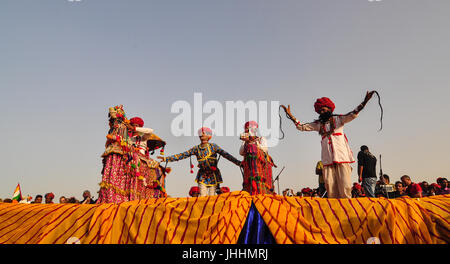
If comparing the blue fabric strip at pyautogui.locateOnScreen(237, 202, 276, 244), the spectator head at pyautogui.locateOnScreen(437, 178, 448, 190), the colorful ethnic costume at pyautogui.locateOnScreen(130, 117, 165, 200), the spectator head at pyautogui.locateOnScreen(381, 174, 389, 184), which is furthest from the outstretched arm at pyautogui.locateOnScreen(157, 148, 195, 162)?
the spectator head at pyautogui.locateOnScreen(437, 178, 448, 190)

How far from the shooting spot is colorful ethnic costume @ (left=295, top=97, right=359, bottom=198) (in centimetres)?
474

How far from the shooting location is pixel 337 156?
4812mm

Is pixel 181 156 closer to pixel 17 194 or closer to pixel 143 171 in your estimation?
pixel 143 171

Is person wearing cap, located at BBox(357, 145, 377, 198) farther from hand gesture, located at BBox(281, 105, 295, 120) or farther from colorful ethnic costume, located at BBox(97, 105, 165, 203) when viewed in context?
colorful ethnic costume, located at BBox(97, 105, 165, 203)

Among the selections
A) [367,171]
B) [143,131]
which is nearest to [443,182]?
[367,171]

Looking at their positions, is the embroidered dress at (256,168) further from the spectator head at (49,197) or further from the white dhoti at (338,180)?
the spectator head at (49,197)

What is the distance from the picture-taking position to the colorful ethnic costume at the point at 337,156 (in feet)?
15.5

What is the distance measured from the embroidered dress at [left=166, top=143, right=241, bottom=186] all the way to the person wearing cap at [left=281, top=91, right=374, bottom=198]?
2759mm

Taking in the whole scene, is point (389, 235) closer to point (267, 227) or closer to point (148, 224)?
point (267, 227)

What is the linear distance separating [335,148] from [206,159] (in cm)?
361

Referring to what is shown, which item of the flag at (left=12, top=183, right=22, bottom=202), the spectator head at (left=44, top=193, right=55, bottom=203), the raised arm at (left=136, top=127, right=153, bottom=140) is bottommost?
the spectator head at (left=44, top=193, right=55, bottom=203)

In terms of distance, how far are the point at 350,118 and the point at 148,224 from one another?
3966mm

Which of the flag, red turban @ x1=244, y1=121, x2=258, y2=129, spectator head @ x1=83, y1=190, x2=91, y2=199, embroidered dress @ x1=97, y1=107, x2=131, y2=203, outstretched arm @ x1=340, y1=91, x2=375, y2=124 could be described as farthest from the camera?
spectator head @ x1=83, y1=190, x2=91, y2=199
